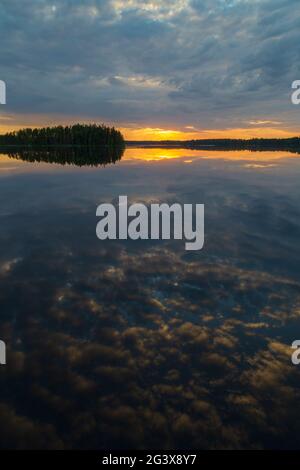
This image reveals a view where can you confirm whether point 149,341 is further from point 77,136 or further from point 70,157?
point 77,136

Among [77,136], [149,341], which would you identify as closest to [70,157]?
[149,341]

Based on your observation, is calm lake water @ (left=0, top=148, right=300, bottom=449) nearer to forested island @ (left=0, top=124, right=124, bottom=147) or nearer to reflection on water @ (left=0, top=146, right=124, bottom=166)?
reflection on water @ (left=0, top=146, right=124, bottom=166)

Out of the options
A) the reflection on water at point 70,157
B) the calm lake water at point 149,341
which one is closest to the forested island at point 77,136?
the reflection on water at point 70,157

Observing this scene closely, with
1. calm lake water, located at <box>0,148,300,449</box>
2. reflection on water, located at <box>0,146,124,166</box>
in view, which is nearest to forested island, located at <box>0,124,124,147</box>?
reflection on water, located at <box>0,146,124,166</box>

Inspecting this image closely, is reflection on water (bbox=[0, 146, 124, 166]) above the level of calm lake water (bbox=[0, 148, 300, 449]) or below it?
above

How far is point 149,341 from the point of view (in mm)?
7453

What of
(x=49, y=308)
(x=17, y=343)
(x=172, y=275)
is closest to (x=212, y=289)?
(x=172, y=275)

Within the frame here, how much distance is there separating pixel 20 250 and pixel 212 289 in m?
8.83

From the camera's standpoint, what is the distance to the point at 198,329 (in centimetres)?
793

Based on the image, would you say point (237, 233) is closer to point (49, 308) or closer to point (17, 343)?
point (49, 308)

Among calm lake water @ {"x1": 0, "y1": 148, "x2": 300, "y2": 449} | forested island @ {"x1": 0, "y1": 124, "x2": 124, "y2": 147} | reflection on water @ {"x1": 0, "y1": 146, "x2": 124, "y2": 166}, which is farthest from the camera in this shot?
forested island @ {"x1": 0, "y1": 124, "x2": 124, "y2": 147}

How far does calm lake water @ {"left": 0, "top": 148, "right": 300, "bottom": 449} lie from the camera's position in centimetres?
523

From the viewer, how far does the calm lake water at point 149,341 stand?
17.2 ft

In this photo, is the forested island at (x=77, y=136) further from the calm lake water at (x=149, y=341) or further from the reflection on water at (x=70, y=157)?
the calm lake water at (x=149, y=341)
